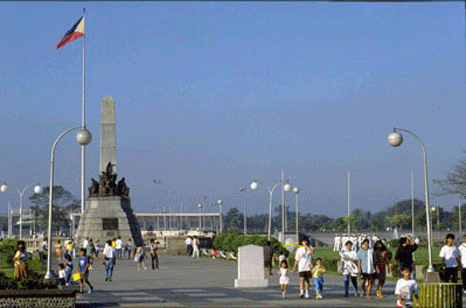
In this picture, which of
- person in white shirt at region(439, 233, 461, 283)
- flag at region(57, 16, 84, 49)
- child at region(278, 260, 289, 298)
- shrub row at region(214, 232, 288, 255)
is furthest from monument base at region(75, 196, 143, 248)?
person in white shirt at region(439, 233, 461, 283)

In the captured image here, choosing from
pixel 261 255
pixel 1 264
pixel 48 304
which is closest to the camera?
pixel 48 304

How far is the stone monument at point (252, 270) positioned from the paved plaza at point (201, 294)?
1.14ft

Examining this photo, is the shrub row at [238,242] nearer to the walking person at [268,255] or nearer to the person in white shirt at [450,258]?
the walking person at [268,255]

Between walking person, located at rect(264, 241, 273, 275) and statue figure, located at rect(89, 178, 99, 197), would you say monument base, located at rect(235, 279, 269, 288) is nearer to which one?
walking person, located at rect(264, 241, 273, 275)

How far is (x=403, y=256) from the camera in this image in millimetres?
21703

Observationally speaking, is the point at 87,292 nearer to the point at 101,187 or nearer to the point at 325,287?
the point at 325,287

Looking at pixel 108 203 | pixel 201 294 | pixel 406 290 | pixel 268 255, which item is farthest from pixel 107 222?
pixel 406 290

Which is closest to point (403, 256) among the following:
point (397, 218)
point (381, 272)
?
point (381, 272)

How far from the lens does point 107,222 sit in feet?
188

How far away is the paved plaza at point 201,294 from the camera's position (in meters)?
20.0

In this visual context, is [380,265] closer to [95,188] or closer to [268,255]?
[268,255]

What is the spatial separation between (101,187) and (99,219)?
2423 millimetres

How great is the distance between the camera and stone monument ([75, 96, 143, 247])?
57.0 metres

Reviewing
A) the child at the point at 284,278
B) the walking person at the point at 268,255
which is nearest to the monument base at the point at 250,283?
the child at the point at 284,278
